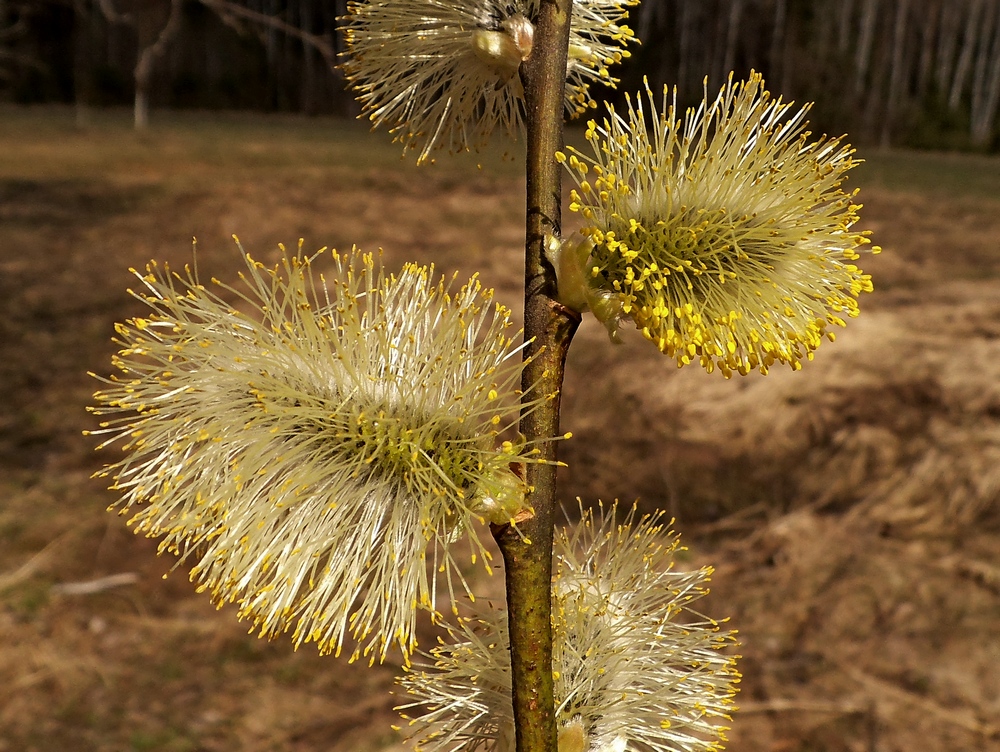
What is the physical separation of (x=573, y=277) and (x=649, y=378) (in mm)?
3206

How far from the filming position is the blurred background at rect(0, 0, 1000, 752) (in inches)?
86.7

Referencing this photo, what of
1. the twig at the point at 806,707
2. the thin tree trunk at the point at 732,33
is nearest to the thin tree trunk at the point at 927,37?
the thin tree trunk at the point at 732,33

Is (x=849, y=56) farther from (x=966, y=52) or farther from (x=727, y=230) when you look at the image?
(x=727, y=230)

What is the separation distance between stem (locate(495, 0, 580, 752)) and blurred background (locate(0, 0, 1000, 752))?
0.26m

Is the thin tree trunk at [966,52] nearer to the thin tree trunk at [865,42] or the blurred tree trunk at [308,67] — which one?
the thin tree trunk at [865,42]

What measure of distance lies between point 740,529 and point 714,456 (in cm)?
38

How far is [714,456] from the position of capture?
10.4 ft

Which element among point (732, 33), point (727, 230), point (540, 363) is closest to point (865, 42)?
point (732, 33)

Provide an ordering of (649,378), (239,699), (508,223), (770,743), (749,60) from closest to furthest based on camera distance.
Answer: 1. (770,743)
2. (239,699)
3. (649,378)
4. (508,223)
5. (749,60)

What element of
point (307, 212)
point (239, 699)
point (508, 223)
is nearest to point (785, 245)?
point (239, 699)

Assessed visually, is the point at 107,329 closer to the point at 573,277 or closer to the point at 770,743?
the point at 770,743

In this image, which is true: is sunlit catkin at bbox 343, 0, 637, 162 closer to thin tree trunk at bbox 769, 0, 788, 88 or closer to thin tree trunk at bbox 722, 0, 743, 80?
thin tree trunk at bbox 769, 0, 788, 88

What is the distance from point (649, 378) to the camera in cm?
370

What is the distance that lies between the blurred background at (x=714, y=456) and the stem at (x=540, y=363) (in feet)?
0.85
